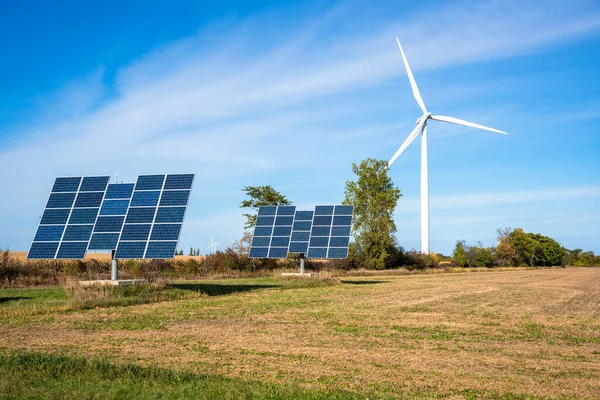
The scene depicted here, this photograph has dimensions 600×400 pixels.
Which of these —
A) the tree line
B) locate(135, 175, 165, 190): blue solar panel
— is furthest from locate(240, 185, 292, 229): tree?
locate(135, 175, 165, 190): blue solar panel

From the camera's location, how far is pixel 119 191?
102 ft

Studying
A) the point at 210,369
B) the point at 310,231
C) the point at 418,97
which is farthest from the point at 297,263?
the point at 210,369

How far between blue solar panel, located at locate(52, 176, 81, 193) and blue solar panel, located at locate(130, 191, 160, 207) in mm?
3337

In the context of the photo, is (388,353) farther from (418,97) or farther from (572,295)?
(418,97)

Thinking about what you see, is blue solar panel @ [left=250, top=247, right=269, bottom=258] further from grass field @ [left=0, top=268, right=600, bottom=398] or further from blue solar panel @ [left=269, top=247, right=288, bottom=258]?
grass field @ [left=0, top=268, right=600, bottom=398]

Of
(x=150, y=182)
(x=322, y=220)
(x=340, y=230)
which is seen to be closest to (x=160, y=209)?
(x=150, y=182)

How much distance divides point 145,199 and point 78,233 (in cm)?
371

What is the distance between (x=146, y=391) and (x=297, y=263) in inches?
2133

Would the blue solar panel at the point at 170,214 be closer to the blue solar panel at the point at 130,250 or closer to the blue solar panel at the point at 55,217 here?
the blue solar panel at the point at 130,250

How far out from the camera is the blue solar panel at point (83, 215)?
29188mm

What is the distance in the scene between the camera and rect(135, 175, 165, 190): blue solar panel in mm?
31047

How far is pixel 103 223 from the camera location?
29141mm

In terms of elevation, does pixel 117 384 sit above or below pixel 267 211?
below

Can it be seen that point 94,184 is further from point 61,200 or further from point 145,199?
point 145,199
